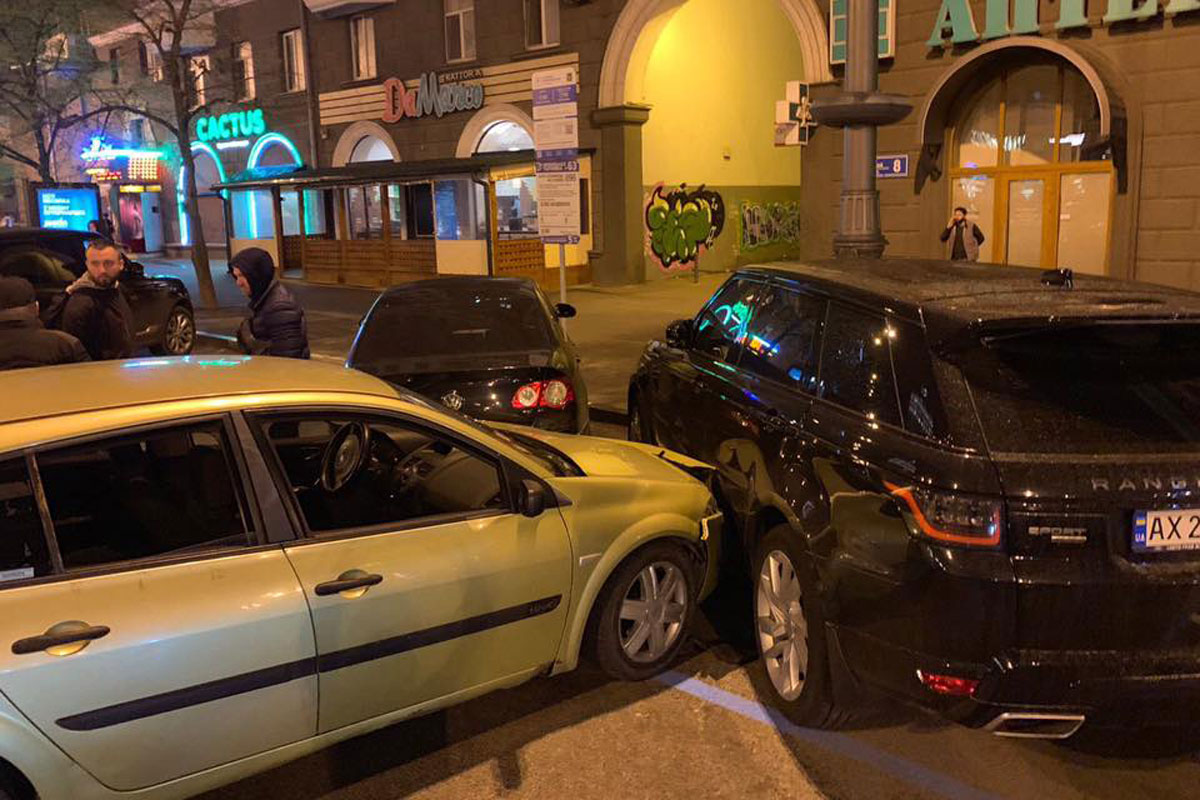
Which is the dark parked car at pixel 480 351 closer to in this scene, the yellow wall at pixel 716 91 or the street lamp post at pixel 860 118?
the street lamp post at pixel 860 118

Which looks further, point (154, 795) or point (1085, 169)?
point (1085, 169)

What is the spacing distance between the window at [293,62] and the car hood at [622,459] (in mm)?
26399

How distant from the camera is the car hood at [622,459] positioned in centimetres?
412

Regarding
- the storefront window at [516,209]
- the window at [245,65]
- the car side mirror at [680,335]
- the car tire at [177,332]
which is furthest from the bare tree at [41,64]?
the car side mirror at [680,335]

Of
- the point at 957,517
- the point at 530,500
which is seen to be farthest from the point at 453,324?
the point at 957,517

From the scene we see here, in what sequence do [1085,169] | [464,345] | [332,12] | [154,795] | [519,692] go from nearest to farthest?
[154,795], [519,692], [464,345], [1085,169], [332,12]

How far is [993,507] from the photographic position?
2873 millimetres

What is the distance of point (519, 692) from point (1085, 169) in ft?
41.4

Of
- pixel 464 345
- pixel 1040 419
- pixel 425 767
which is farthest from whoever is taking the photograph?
pixel 464 345

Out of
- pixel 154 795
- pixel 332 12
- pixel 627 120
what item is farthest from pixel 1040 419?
pixel 332 12

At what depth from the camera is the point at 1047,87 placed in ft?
44.5

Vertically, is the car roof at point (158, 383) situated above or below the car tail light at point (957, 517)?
above

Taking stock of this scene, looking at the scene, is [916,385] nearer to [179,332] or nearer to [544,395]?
[544,395]

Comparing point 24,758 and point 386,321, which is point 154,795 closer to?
point 24,758
